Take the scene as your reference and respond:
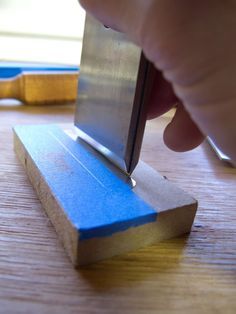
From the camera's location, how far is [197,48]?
0.21 metres

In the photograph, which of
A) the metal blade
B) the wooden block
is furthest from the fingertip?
the wooden block

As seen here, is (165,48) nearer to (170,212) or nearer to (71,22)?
(170,212)

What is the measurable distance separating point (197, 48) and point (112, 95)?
15 cm

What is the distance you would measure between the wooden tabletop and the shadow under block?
0.01m

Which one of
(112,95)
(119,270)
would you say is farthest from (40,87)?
(119,270)

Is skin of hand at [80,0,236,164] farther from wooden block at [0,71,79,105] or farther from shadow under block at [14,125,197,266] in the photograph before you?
wooden block at [0,71,79,105]

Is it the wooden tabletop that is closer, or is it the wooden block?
the wooden tabletop

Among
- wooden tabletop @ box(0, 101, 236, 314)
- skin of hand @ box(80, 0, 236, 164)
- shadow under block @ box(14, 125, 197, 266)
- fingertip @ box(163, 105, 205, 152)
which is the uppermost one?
skin of hand @ box(80, 0, 236, 164)

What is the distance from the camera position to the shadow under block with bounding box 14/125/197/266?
0.84 feet

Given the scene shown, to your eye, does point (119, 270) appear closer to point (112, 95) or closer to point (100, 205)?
point (100, 205)

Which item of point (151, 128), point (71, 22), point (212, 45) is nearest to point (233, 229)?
point (212, 45)

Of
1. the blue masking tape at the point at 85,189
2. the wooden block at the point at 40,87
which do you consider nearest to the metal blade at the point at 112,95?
the blue masking tape at the point at 85,189

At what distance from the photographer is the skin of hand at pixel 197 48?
0.21 metres

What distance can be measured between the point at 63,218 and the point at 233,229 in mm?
164
